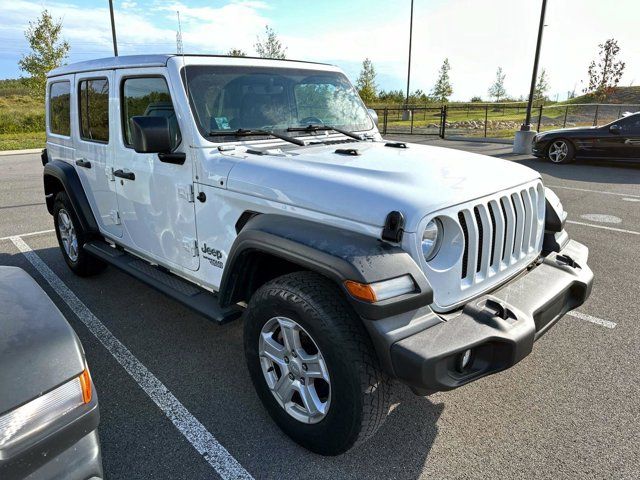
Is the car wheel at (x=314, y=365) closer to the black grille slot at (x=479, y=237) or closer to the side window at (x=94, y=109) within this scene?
the black grille slot at (x=479, y=237)

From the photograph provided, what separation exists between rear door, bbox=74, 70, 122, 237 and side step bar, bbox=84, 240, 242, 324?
0.20m

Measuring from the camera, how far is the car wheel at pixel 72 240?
14.9ft

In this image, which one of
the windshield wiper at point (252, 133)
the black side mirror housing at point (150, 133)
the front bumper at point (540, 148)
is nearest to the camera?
the black side mirror housing at point (150, 133)

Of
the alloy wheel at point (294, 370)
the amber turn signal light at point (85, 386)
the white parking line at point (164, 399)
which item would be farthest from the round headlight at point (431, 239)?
the amber turn signal light at point (85, 386)

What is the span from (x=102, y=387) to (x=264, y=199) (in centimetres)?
171

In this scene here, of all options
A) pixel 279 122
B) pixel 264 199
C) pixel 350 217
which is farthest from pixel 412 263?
pixel 279 122

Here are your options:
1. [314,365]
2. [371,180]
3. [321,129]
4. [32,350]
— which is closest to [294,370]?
[314,365]

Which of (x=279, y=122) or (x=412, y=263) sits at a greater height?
(x=279, y=122)

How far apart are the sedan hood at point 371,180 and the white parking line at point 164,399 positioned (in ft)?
4.52

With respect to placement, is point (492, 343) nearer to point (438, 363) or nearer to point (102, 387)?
point (438, 363)

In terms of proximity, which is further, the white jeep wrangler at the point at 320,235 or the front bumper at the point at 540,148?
the front bumper at the point at 540,148

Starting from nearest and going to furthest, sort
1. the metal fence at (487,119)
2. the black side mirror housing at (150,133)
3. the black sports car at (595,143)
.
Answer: the black side mirror housing at (150,133), the black sports car at (595,143), the metal fence at (487,119)

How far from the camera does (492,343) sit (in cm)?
210

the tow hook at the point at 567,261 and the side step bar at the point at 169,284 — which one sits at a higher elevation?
the tow hook at the point at 567,261
